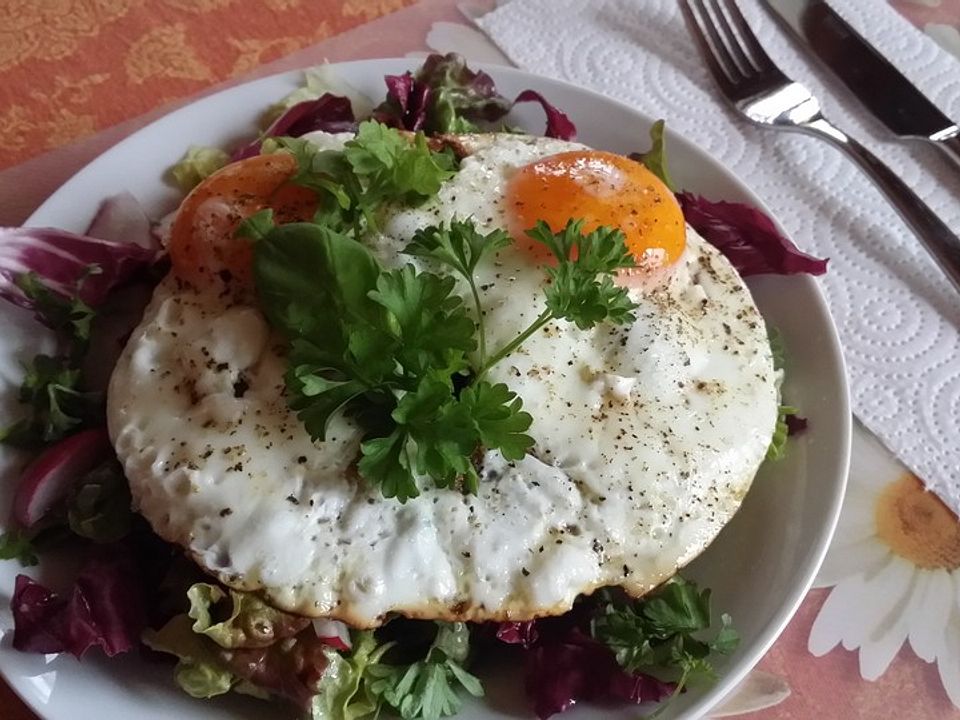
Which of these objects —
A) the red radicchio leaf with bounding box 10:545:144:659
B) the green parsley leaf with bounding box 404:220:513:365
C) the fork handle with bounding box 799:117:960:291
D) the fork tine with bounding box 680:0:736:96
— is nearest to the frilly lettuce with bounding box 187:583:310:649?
the red radicchio leaf with bounding box 10:545:144:659

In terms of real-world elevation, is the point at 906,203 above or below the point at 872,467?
above

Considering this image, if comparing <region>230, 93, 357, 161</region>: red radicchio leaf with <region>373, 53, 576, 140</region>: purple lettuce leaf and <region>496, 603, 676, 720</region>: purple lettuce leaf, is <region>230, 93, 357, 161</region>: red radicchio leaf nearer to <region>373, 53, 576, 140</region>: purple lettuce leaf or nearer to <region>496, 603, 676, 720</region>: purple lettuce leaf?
<region>373, 53, 576, 140</region>: purple lettuce leaf

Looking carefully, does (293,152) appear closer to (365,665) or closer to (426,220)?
(426,220)

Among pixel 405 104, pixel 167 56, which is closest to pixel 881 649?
pixel 405 104

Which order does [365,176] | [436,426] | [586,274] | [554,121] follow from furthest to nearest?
[554,121]
[365,176]
[586,274]
[436,426]

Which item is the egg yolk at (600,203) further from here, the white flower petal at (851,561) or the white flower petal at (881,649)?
the white flower petal at (881,649)

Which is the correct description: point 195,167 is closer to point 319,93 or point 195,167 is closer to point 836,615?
point 319,93

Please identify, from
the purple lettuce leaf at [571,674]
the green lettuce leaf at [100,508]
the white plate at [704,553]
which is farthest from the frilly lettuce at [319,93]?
the purple lettuce leaf at [571,674]
